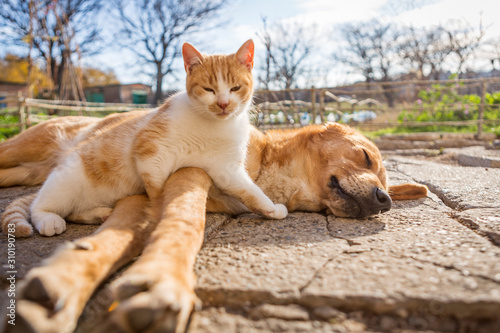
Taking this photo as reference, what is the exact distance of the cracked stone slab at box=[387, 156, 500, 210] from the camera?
89.7 inches

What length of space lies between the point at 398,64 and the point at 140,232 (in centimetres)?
2950

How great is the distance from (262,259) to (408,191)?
171 centimetres

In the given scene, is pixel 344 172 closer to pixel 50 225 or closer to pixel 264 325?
pixel 264 325

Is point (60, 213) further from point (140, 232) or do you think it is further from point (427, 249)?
point (427, 249)

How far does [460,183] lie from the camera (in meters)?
2.99

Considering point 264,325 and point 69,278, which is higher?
point 69,278

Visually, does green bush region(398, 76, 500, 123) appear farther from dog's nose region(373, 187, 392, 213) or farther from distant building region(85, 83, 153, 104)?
distant building region(85, 83, 153, 104)

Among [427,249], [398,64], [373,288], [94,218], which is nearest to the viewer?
[373,288]

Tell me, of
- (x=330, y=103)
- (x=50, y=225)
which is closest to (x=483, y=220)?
(x=50, y=225)

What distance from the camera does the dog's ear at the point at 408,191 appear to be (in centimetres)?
256

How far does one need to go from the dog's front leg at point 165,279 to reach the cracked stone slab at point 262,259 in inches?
3.6

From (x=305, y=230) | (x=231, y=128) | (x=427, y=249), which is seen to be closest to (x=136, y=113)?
(x=231, y=128)

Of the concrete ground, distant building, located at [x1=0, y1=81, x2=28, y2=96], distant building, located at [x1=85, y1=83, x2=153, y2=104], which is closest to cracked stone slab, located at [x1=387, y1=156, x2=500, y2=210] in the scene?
the concrete ground

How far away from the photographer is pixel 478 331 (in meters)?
0.94
